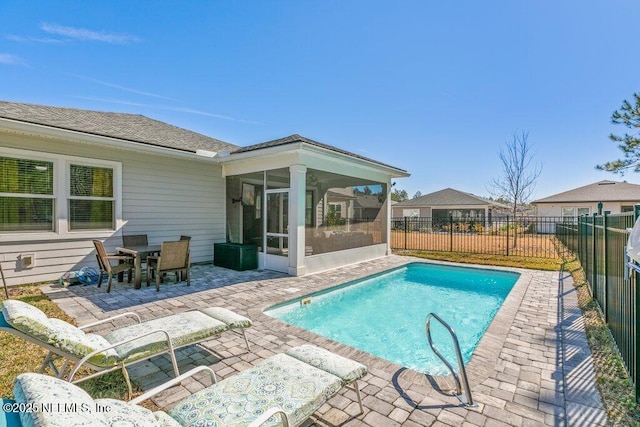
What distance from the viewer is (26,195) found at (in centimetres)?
680

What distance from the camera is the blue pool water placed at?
194 inches

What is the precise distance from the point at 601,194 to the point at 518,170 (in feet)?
49.9

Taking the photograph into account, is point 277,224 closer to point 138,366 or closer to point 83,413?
point 138,366

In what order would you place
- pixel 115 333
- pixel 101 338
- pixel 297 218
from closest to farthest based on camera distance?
pixel 101 338 < pixel 115 333 < pixel 297 218

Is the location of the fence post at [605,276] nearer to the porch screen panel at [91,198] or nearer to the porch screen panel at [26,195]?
the porch screen panel at [91,198]

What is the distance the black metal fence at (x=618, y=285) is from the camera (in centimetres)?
307

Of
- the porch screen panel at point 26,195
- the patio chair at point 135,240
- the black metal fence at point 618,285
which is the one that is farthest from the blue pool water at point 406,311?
the porch screen panel at point 26,195

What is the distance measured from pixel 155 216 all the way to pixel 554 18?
1339 centimetres

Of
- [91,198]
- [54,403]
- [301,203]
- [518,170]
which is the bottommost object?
[54,403]

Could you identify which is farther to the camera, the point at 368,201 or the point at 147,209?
the point at 368,201

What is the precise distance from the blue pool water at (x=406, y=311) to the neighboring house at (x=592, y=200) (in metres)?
21.6

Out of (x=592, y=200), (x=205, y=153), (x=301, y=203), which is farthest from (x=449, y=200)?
(x=205, y=153)

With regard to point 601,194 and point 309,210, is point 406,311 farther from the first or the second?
point 601,194

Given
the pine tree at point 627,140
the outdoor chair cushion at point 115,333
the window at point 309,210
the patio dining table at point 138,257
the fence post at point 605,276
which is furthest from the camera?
the pine tree at point 627,140
